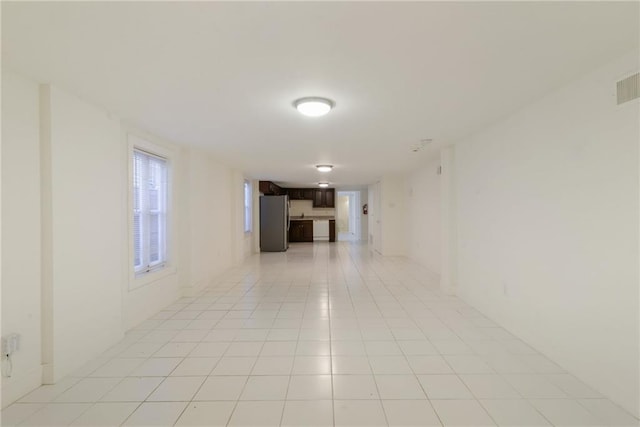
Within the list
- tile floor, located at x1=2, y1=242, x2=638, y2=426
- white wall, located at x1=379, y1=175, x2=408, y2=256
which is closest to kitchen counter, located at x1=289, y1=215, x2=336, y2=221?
white wall, located at x1=379, y1=175, x2=408, y2=256

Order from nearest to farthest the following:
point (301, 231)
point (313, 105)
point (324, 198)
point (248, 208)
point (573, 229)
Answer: point (573, 229), point (313, 105), point (248, 208), point (301, 231), point (324, 198)

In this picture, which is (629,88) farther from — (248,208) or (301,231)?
(301,231)

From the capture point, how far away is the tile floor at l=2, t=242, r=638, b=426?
192cm

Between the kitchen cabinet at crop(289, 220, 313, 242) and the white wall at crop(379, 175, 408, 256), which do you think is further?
the kitchen cabinet at crop(289, 220, 313, 242)

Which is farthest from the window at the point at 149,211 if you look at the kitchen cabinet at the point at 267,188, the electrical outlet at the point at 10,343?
the kitchen cabinet at the point at 267,188

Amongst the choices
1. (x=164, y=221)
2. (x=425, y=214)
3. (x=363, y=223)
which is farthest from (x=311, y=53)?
(x=363, y=223)

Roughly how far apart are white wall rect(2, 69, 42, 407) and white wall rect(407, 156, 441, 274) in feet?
17.8

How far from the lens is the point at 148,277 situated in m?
3.74

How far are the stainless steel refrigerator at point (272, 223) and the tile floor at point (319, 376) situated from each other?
5405 millimetres

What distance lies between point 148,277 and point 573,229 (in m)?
4.33

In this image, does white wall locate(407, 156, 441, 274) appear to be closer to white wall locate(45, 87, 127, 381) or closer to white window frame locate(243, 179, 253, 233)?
white window frame locate(243, 179, 253, 233)

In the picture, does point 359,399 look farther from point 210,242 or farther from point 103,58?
point 210,242

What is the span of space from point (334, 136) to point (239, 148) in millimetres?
1577

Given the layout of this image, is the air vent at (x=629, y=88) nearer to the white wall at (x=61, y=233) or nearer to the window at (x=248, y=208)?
the white wall at (x=61, y=233)
